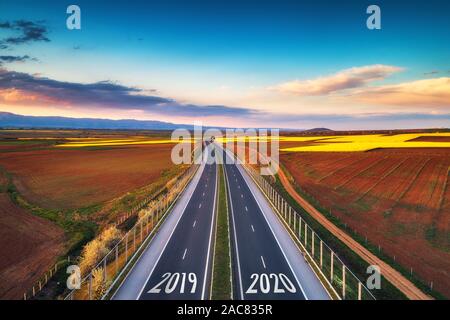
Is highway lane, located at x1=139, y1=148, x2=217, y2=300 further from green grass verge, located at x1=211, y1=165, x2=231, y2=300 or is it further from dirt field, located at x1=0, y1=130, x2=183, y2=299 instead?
dirt field, located at x1=0, y1=130, x2=183, y2=299

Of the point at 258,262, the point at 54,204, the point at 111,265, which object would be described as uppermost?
the point at 54,204

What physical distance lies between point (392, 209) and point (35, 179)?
6583 centimetres

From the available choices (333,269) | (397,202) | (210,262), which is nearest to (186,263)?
(210,262)

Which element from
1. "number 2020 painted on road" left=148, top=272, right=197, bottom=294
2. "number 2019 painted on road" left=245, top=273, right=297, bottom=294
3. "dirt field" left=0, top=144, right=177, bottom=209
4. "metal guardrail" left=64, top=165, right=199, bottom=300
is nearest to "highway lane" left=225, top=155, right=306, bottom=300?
"number 2019 painted on road" left=245, top=273, right=297, bottom=294

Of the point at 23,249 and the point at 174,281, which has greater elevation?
the point at 174,281

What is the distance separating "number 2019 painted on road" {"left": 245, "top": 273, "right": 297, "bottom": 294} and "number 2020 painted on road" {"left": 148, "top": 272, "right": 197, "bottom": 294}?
149 inches

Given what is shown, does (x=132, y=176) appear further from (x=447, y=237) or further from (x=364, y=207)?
(x=447, y=237)

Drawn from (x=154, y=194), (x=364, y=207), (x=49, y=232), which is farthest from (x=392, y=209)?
(x=49, y=232)

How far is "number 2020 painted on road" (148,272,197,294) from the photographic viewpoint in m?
19.6

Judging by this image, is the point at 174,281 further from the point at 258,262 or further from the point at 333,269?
the point at 333,269

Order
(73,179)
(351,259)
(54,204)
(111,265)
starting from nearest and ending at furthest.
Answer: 1. (111,265)
2. (351,259)
3. (54,204)
4. (73,179)

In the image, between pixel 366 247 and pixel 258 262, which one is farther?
pixel 366 247

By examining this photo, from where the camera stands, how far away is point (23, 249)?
29.5 meters

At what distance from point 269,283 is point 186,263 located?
6603 millimetres
